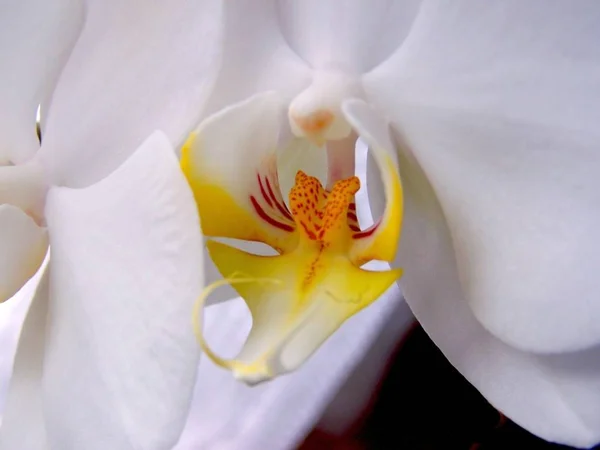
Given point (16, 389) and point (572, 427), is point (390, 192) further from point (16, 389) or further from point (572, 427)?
point (16, 389)

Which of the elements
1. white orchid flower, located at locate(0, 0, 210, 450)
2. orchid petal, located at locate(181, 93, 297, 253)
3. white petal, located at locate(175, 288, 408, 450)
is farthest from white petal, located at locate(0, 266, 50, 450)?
white petal, located at locate(175, 288, 408, 450)

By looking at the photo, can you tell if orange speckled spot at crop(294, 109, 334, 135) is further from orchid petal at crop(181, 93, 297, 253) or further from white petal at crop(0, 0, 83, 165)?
white petal at crop(0, 0, 83, 165)

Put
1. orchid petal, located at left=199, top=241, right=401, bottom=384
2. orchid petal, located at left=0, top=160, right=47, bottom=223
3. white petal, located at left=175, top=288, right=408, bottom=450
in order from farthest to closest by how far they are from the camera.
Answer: white petal, located at left=175, top=288, right=408, bottom=450, orchid petal, located at left=0, top=160, right=47, bottom=223, orchid petal, located at left=199, top=241, right=401, bottom=384

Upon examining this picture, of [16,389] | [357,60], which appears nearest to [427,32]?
[357,60]

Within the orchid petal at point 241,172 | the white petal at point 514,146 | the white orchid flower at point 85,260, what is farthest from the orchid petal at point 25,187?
the white petal at point 514,146

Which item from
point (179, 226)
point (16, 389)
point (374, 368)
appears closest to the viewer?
point (179, 226)

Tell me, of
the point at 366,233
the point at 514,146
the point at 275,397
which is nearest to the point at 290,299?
the point at 366,233

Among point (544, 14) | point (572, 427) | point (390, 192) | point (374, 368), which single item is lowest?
point (374, 368)

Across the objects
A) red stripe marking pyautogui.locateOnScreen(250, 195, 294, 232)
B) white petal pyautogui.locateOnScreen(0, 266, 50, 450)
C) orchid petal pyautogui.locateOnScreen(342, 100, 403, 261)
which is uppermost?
orchid petal pyautogui.locateOnScreen(342, 100, 403, 261)
